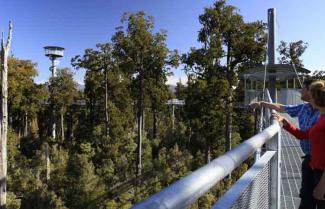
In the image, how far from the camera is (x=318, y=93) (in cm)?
304

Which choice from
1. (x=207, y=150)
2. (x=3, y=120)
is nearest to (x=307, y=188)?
(x=3, y=120)

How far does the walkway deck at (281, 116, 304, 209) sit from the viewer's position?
20.1 feet

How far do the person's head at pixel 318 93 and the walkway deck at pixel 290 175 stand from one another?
9.75ft

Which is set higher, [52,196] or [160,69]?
[160,69]

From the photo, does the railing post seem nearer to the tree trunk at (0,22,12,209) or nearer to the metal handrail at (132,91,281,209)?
the metal handrail at (132,91,281,209)

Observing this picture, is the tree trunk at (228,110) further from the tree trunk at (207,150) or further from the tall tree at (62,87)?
the tall tree at (62,87)

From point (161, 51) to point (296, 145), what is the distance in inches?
600

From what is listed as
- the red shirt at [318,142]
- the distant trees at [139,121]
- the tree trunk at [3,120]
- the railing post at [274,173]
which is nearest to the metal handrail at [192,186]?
the red shirt at [318,142]

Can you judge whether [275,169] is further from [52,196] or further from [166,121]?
[166,121]

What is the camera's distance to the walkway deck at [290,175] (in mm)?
6125

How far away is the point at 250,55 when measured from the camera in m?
25.7

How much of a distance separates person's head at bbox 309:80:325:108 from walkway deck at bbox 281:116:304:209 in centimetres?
297

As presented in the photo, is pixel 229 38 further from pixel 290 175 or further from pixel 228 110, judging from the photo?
pixel 290 175

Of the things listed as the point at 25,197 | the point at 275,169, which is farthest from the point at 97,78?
the point at 275,169
